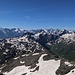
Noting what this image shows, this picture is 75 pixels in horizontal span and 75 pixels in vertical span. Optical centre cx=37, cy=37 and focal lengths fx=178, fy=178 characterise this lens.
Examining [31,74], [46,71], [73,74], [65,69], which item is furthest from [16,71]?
[73,74]

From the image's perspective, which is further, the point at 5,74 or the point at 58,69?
the point at 5,74

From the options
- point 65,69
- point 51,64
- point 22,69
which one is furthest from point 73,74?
point 22,69

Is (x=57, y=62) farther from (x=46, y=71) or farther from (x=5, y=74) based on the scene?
(x=5, y=74)

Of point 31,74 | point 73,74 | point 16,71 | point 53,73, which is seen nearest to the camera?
point 73,74

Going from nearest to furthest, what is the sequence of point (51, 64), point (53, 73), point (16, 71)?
point (53, 73), point (51, 64), point (16, 71)

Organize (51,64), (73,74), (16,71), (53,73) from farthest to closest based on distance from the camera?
1. (16,71)
2. (51,64)
3. (53,73)
4. (73,74)

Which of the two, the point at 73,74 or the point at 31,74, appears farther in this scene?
the point at 31,74

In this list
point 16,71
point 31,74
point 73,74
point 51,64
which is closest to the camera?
point 73,74

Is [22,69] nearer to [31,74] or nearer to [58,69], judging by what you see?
[31,74]
